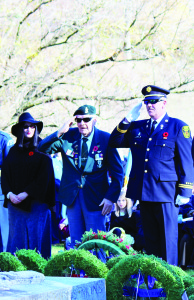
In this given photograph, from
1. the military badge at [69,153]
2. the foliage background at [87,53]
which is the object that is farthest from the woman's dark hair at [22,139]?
the foliage background at [87,53]

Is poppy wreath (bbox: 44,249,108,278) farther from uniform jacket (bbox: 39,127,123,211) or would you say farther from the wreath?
uniform jacket (bbox: 39,127,123,211)

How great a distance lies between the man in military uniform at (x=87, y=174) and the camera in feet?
19.0

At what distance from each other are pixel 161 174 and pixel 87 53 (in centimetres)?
667

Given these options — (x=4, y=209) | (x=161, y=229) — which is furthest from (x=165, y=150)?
(x=4, y=209)

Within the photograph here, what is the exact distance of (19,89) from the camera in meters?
11.1

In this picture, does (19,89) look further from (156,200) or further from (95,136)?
(156,200)

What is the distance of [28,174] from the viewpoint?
636cm

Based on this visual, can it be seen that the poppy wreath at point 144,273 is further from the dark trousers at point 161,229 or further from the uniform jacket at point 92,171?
the uniform jacket at point 92,171

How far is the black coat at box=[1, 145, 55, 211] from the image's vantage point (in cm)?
631

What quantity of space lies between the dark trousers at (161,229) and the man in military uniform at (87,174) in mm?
529

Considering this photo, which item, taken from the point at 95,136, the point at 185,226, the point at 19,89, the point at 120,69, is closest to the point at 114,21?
the point at 120,69

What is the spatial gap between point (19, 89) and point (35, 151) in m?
4.88

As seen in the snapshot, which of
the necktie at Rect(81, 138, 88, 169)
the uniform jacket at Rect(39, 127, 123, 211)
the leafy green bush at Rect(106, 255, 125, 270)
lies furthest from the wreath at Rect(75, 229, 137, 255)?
the necktie at Rect(81, 138, 88, 169)

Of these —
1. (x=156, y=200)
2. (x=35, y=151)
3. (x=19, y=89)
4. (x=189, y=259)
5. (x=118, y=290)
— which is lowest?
(x=189, y=259)
